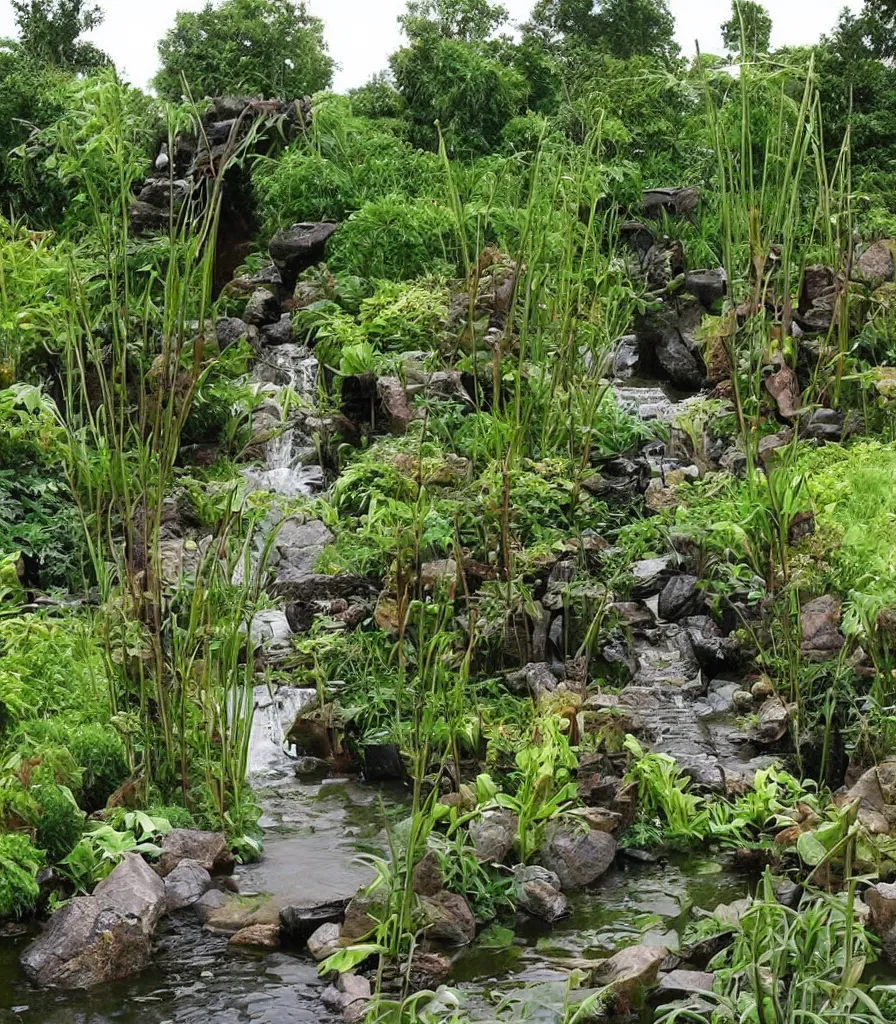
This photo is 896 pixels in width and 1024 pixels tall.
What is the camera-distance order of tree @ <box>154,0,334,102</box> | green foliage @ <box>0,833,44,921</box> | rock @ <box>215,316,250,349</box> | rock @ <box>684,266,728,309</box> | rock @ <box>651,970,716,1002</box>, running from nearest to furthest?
rock @ <box>651,970,716,1002</box> < green foliage @ <box>0,833,44,921</box> < rock @ <box>684,266,728,309</box> < rock @ <box>215,316,250,349</box> < tree @ <box>154,0,334,102</box>

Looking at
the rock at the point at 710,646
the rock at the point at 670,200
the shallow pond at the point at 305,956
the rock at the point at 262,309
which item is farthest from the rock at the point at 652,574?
the rock at the point at 670,200

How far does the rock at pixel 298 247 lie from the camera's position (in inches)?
428

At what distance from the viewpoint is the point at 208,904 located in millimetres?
4031

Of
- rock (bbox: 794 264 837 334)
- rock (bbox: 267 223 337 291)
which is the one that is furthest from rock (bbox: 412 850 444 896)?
rock (bbox: 267 223 337 291)

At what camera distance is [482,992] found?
3477 millimetres

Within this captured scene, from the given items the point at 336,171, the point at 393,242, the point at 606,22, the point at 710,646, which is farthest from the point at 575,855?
the point at 606,22

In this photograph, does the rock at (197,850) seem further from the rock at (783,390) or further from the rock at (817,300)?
the rock at (817,300)

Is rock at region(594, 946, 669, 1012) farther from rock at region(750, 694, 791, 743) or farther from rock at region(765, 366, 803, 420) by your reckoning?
rock at region(765, 366, 803, 420)

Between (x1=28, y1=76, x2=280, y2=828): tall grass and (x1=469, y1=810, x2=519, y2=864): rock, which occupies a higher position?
(x1=28, y1=76, x2=280, y2=828): tall grass

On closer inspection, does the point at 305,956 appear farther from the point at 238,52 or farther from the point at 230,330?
the point at 238,52

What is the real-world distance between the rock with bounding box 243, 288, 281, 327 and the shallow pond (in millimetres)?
6467

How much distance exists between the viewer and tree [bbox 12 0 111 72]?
1825 centimetres

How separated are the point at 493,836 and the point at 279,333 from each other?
679cm

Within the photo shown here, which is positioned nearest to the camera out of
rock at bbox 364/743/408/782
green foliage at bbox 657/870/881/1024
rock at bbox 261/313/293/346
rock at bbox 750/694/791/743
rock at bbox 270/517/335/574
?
green foliage at bbox 657/870/881/1024
